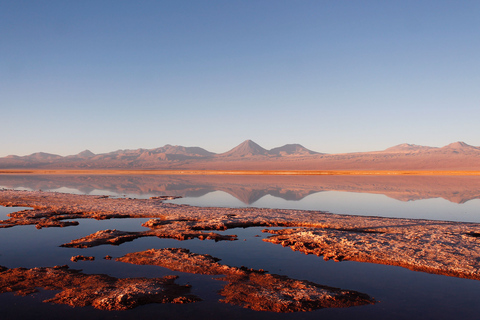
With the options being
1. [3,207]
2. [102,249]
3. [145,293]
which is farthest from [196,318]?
[3,207]

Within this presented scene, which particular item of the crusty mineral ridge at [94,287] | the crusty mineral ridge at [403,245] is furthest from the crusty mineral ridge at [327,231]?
the crusty mineral ridge at [94,287]

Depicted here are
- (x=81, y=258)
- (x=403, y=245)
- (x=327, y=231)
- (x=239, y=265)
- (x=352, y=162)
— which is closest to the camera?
(x=239, y=265)

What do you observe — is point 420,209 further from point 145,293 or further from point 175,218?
point 145,293

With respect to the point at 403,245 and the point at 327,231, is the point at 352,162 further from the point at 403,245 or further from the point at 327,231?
the point at 403,245

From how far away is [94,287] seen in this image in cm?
615

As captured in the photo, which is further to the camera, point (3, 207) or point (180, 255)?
point (3, 207)

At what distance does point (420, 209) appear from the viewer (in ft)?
53.5

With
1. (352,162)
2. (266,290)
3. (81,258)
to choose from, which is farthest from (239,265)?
(352,162)

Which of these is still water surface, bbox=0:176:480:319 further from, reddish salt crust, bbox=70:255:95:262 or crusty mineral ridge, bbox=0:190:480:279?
crusty mineral ridge, bbox=0:190:480:279

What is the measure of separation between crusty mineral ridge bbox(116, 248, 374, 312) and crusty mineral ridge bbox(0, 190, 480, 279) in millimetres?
2190

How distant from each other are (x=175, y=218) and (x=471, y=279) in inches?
378

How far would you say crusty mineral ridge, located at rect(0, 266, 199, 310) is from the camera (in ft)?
18.4

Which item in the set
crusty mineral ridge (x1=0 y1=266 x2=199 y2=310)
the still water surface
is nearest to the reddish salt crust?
the still water surface

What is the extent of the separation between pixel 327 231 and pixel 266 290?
4932 mm
